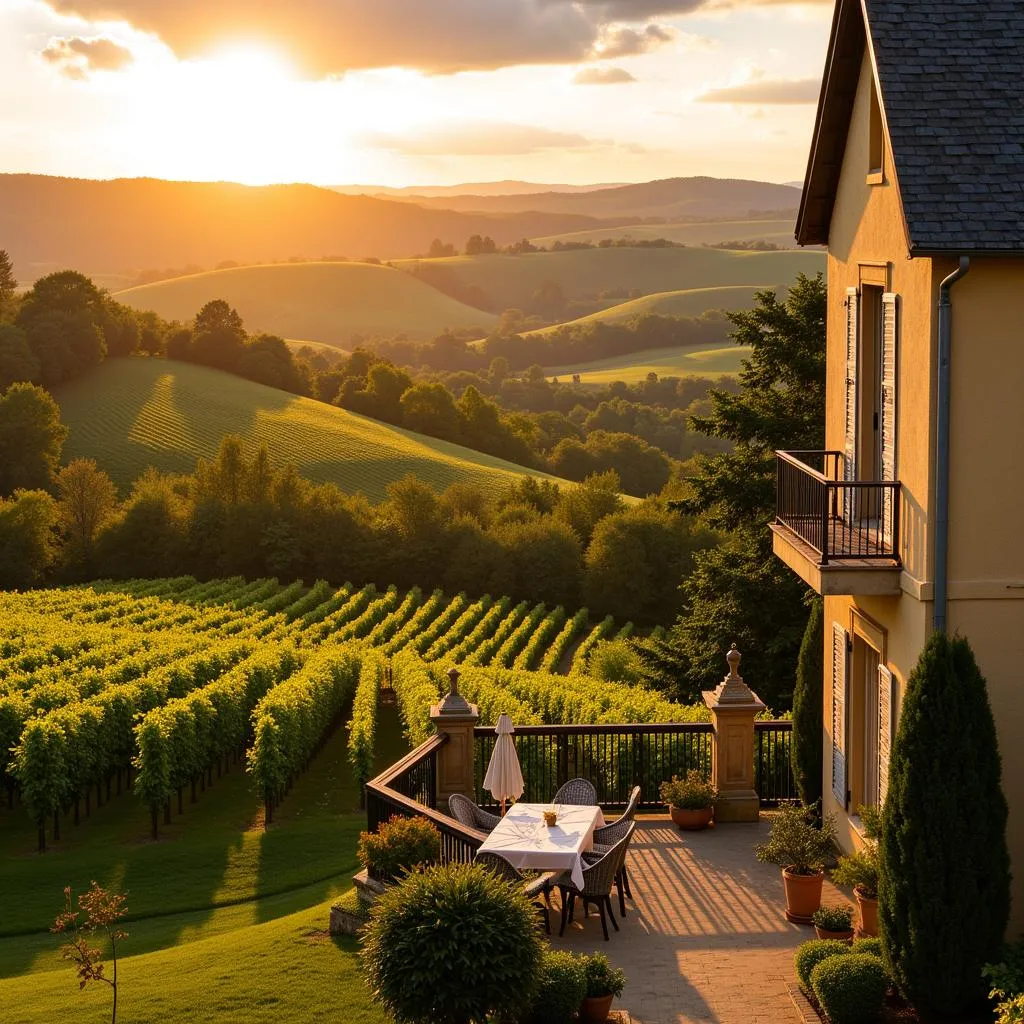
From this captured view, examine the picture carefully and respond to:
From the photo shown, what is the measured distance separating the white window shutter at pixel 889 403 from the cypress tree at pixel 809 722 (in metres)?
4.18

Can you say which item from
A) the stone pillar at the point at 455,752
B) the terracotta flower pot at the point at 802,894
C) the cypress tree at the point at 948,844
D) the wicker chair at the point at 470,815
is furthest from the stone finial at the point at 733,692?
the cypress tree at the point at 948,844

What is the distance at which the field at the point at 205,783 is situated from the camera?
13.3 m

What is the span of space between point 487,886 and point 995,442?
5675 millimetres

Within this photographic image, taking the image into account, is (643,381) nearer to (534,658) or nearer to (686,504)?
(534,658)

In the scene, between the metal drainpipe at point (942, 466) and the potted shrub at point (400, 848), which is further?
the potted shrub at point (400, 848)

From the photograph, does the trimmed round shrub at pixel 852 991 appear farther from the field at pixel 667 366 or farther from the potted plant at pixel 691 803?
the field at pixel 667 366

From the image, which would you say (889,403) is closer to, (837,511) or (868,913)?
(837,511)

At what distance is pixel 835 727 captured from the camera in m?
15.8

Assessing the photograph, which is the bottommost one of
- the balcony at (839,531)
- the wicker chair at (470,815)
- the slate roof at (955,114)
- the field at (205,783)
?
the field at (205,783)

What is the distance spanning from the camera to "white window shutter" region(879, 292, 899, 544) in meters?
12.8

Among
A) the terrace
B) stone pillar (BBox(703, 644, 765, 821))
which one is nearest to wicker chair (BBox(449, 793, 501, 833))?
the terrace

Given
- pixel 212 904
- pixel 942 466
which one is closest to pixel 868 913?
pixel 942 466

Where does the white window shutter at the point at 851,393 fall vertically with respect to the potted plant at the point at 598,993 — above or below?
above

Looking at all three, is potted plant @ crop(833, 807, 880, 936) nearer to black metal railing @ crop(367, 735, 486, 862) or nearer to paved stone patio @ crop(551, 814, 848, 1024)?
paved stone patio @ crop(551, 814, 848, 1024)
